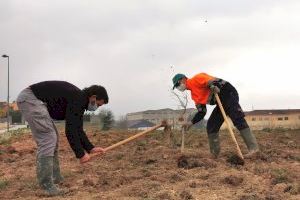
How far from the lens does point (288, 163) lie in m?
7.51

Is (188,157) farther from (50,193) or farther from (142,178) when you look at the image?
(50,193)

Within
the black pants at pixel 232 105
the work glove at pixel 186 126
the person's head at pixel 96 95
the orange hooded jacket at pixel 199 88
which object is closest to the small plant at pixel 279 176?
the black pants at pixel 232 105

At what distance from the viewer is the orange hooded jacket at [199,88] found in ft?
25.7

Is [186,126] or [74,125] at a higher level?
[74,125]

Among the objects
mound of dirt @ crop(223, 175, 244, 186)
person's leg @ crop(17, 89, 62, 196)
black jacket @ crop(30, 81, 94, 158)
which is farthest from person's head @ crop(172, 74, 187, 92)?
person's leg @ crop(17, 89, 62, 196)

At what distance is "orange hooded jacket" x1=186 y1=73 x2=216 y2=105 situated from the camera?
7848 millimetres

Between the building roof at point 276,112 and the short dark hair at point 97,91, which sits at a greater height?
the short dark hair at point 97,91

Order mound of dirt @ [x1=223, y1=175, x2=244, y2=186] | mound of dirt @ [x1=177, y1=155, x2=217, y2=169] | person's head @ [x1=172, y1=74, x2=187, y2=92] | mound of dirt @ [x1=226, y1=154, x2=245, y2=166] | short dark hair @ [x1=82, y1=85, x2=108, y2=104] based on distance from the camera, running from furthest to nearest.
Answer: person's head @ [x1=172, y1=74, x2=187, y2=92]
mound of dirt @ [x1=226, y1=154, x2=245, y2=166]
mound of dirt @ [x1=177, y1=155, x2=217, y2=169]
short dark hair @ [x1=82, y1=85, x2=108, y2=104]
mound of dirt @ [x1=223, y1=175, x2=244, y2=186]

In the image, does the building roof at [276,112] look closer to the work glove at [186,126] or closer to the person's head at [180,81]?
the work glove at [186,126]

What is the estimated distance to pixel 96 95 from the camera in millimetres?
6207

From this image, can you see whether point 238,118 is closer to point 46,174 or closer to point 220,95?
point 220,95

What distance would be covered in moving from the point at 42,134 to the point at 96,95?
2.65 ft

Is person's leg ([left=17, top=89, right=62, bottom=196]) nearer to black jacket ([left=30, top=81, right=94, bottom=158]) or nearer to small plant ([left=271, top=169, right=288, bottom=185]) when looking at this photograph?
black jacket ([left=30, top=81, right=94, bottom=158])

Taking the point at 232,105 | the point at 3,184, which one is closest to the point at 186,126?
the point at 232,105
